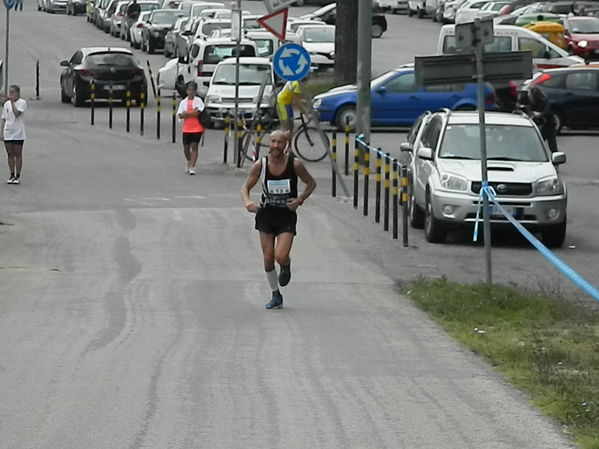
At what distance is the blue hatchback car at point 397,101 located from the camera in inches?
1391

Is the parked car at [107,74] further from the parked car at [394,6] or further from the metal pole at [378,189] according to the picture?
the parked car at [394,6]

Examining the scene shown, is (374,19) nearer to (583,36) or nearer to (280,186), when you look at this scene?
(583,36)

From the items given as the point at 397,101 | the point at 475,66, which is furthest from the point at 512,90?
the point at 475,66

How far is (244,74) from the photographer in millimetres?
36250

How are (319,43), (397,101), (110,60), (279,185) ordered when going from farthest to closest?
(319,43) → (110,60) → (397,101) → (279,185)

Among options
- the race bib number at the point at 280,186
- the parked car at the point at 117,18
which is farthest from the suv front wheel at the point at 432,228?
the parked car at the point at 117,18

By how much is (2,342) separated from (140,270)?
5.44 meters

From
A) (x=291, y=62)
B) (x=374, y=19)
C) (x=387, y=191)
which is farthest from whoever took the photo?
(x=374, y=19)

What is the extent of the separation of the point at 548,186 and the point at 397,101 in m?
15.5

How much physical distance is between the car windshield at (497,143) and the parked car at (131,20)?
47257 mm

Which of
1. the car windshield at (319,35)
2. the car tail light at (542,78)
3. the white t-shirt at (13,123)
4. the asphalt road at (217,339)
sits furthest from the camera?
the car windshield at (319,35)

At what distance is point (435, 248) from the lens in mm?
19844

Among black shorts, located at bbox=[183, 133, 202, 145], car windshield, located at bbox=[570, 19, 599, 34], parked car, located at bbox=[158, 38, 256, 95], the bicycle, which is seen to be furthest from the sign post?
car windshield, located at bbox=[570, 19, 599, 34]

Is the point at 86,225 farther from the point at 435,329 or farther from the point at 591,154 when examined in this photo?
the point at 591,154
